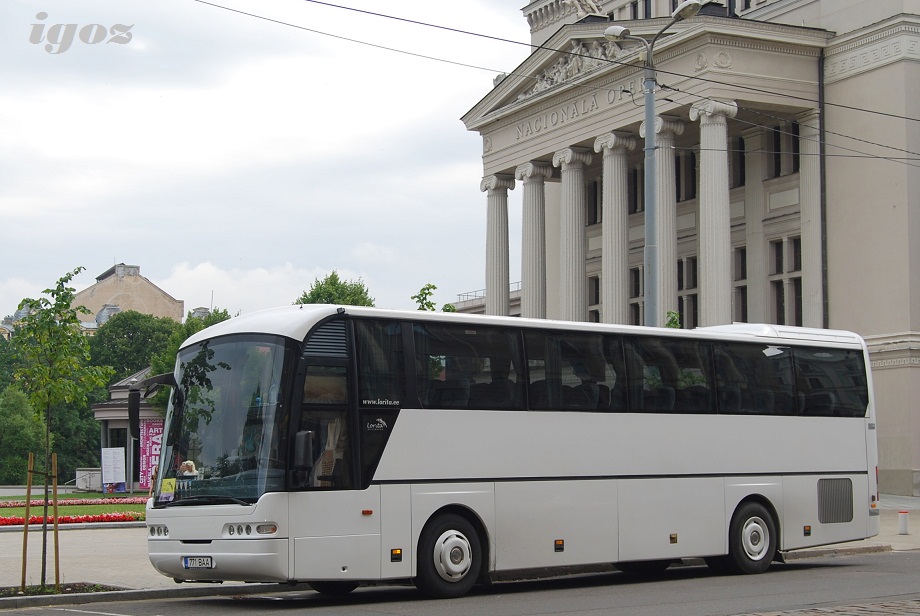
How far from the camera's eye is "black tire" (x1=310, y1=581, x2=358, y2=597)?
16219 millimetres

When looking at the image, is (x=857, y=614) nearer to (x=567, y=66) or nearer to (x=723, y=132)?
(x=723, y=132)

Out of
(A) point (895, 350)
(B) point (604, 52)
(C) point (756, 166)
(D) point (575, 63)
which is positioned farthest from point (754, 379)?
(D) point (575, 63)

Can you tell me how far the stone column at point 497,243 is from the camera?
5775 cm

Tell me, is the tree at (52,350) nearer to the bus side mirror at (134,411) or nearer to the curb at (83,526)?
the bus side mirror at (134,411)

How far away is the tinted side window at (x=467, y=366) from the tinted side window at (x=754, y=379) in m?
3.88

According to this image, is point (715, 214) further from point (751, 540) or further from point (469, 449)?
point (469, 449)

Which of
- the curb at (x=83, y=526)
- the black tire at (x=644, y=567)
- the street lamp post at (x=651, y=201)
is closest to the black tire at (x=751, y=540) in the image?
the black tire at (x=644, y=567)

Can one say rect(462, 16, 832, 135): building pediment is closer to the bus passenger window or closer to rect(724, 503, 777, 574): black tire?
rect(724, 503, 777, 574): black tire

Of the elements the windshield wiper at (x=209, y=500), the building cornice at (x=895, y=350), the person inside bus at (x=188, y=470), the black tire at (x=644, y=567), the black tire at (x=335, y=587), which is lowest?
the black tire at (x=644, y=567)

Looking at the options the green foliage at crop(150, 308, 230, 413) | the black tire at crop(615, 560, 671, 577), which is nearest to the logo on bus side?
the black tire at crop(615, 560, 671, 577)

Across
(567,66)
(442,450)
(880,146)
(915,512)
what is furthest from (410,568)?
(567,66)

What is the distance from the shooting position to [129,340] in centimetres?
11288

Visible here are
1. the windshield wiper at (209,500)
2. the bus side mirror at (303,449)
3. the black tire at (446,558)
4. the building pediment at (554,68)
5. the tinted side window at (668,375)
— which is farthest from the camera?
the building pediment at (554,68)

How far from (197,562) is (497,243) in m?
44.2
